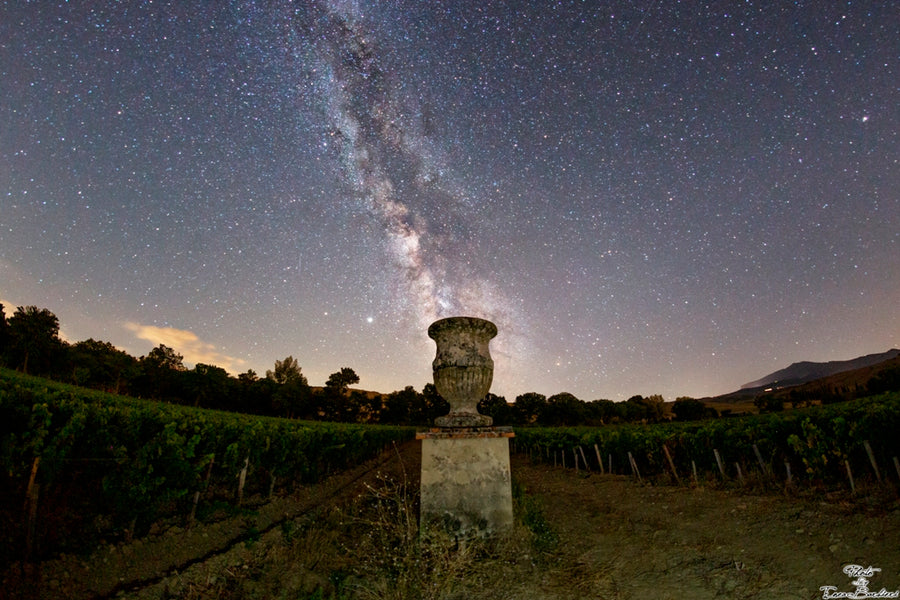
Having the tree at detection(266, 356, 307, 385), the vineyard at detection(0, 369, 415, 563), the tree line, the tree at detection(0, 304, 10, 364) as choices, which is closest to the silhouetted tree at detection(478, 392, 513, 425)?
the tree line

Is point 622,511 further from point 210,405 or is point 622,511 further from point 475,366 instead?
point 210,405

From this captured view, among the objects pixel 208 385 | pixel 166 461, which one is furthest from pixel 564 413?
pixel 166 461

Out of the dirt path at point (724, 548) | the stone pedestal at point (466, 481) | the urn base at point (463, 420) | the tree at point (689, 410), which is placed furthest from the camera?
the tree at point (689, 410)

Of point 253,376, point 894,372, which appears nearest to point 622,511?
point 894,372

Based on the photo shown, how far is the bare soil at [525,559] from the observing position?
3885mm

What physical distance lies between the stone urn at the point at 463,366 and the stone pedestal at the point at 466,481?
9.6 inches

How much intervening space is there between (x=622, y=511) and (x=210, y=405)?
236ft

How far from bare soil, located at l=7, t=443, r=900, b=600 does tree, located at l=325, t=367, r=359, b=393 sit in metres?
69.8

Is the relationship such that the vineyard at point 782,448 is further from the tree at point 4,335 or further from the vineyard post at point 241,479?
the tree at point 4,335

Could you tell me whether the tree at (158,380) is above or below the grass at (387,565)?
above

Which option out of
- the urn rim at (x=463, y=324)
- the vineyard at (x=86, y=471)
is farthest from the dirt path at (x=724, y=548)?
the vineyard at (x=86, y=471)

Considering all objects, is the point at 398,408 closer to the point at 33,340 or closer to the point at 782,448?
the point at 33,340

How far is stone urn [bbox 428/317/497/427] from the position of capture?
5555 mm

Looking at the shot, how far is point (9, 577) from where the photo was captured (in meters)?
4.04
